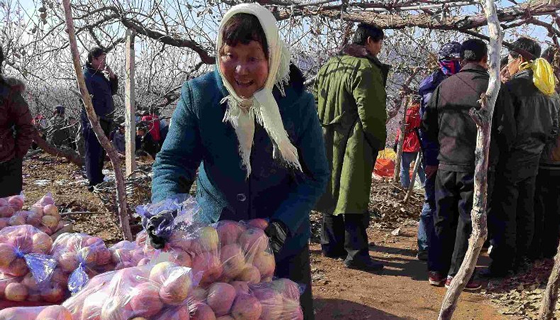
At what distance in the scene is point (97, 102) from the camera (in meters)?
6.47

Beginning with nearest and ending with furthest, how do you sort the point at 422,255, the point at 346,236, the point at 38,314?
1. the point at 38,314
2. the point at 346,236
3. the point at 422,255

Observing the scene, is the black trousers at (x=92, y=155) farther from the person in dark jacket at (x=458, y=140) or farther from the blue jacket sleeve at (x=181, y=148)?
the blue jacket sleeve at (x=181, y=148)

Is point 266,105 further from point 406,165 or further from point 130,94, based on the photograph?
point 406,165

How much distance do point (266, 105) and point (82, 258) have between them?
79 centimetres

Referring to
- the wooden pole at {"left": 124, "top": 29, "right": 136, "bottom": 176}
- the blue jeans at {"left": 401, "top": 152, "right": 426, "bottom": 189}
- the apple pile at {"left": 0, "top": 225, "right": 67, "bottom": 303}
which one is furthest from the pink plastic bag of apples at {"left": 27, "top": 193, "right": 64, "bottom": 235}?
the blue jeans at {"left": 401, "top": 152, "right": 426, "bottom": 189}

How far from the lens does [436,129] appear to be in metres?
4.05

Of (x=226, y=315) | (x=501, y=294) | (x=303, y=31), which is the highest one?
(x=303, y=31)

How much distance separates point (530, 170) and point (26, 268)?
12.5 ft

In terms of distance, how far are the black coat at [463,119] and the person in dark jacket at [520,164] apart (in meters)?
0.25

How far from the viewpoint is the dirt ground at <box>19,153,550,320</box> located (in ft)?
12.3

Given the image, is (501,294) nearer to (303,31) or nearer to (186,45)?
(303,31)

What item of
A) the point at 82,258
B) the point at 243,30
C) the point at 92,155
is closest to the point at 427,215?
the point at 243,30

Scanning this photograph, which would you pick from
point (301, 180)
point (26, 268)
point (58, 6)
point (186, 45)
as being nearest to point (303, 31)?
point (186, 45)

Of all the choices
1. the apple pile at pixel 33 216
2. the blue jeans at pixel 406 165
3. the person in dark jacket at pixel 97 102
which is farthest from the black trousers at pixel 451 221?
the person in dark jacket at pixel 97 102
